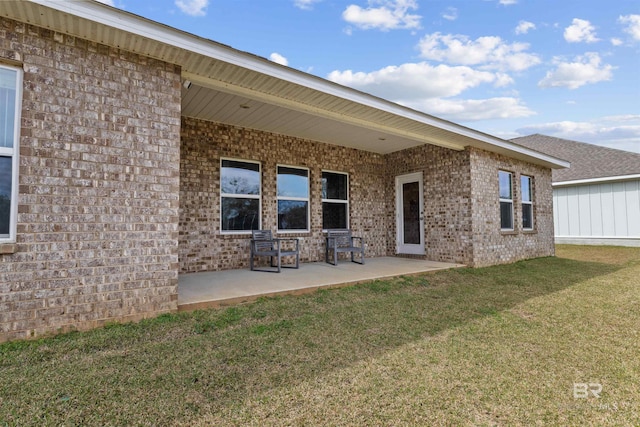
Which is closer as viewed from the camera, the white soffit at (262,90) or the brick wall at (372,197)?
the white soffit at (262,90)

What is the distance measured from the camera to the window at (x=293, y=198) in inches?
279

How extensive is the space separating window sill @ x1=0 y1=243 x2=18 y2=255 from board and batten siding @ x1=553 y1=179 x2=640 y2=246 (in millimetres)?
17330

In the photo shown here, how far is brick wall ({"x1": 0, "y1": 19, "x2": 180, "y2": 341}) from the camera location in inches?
109

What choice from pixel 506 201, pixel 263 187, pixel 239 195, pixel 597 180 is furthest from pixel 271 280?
pixel 597 180

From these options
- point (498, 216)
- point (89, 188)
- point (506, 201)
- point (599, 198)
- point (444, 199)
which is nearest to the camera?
point (89, 188)

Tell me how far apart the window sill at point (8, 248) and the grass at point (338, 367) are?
0.77m

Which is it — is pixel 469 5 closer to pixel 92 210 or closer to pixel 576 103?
pixel 576 103

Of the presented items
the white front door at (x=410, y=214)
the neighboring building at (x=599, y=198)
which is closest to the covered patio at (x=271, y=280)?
the white front door at (x=410, y=214)

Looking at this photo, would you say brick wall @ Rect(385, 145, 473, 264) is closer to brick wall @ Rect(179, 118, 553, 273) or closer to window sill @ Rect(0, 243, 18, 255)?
brick wall @ Rect(179, 118, 553, 273)

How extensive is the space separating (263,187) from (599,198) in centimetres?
1415

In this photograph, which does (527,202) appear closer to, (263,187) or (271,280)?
(263,187)

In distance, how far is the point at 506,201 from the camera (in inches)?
326

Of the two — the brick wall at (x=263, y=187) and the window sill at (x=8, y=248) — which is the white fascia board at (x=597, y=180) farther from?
the window sill at (x=8, y=248)

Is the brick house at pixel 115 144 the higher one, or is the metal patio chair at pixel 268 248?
the brick house at pixel 115 144
